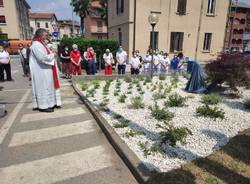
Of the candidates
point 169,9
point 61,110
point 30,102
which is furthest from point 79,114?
point 169,9

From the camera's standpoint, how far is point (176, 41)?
21.8 m

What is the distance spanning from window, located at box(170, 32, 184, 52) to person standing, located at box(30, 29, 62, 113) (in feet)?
57.4

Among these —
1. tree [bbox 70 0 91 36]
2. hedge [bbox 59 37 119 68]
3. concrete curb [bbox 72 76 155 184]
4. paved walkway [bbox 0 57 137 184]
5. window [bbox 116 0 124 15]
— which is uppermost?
tree [bbox 70 0 91 36]

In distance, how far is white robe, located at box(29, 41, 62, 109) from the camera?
5.46 metres

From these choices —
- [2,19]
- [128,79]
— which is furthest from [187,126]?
[2,19]

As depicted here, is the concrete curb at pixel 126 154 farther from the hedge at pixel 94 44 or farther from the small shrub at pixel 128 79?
the hedge at pixel 94 44

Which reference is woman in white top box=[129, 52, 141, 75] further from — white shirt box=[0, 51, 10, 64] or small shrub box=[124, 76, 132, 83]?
white shirt box=[0, 51, 10, 64]

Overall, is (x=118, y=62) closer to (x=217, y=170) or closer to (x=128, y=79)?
(x=128, y=79)

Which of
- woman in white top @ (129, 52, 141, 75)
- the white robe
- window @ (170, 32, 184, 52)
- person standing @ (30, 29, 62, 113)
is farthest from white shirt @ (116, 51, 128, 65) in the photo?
window @ (170, 32, 184, 52)

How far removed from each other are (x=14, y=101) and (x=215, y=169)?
6.28 meters

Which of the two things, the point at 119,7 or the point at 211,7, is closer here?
the point at 119,7

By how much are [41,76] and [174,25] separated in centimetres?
1778

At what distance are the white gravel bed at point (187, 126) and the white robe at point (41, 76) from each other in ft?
4.54

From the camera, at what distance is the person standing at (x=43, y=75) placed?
5.46 m
